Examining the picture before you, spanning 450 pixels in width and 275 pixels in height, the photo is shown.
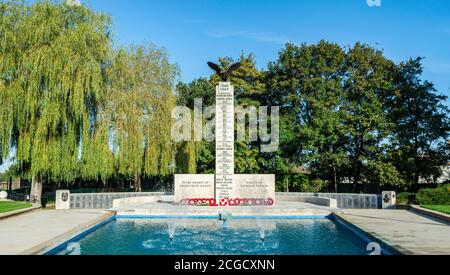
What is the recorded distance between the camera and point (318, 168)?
30.2 meters

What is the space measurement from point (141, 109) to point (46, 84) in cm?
694

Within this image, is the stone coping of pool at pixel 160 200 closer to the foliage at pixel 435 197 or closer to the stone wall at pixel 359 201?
the stone wall at pixel 359 201

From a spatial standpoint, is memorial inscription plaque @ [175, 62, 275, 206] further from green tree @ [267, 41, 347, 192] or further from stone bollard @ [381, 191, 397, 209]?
green tree @ [267, 41, 347, 192]

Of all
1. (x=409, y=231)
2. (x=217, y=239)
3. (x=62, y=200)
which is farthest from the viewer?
(x=62, y=200)

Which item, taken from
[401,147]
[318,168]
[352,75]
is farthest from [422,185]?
[352,75]

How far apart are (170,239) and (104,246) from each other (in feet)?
6.10

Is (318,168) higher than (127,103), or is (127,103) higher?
(127,103)

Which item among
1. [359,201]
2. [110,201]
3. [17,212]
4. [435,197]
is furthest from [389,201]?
[17,212]

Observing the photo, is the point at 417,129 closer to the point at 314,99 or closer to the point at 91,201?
the point at 314,99

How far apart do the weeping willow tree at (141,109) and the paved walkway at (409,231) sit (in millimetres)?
12507

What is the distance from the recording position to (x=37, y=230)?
38.8ft

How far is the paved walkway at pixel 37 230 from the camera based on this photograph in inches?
355
